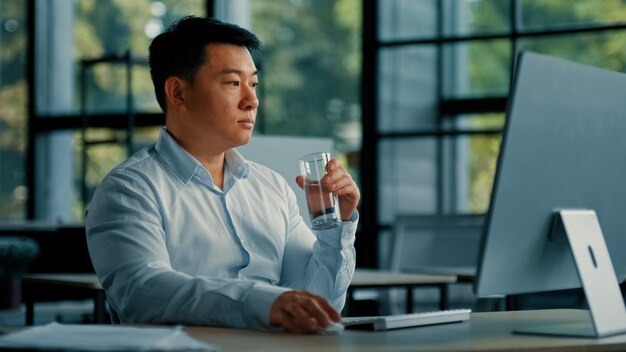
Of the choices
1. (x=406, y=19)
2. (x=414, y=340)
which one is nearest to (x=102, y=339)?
(x=414, y=340)

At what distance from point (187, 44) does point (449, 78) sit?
429 centimetres

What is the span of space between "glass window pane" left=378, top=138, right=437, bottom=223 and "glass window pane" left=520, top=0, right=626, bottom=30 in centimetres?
92

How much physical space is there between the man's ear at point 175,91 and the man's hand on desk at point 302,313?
713mm

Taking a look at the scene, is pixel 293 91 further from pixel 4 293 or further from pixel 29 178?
pixel 4 293

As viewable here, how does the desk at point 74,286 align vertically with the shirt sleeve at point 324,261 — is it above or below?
below

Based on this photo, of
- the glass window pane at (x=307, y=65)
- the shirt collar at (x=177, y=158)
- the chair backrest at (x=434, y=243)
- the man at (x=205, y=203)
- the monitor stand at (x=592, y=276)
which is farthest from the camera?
the glass window pane at (x=307, y=65)

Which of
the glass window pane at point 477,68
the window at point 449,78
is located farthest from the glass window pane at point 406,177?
the glass window pane at point 477,68

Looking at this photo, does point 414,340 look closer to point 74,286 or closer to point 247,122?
point 247,122

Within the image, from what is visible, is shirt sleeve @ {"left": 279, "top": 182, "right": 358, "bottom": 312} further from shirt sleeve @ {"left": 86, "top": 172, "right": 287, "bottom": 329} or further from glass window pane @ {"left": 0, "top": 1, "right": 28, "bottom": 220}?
glass window pane @ {"left": 0, "top": 1, "right": 28, "bottom": 220}

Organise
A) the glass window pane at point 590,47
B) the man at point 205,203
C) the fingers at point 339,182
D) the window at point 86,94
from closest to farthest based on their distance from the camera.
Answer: the man at point 205,203
the fingers at point 339,182
the glass window pane at point 590,47
the window at point 86,94

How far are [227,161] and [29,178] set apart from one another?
5906 millimetres

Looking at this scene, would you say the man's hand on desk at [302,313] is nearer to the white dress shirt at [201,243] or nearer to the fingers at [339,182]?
the white dress shirt at [201,243]

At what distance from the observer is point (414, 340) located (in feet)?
5.14

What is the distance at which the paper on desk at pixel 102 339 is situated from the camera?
135cm
